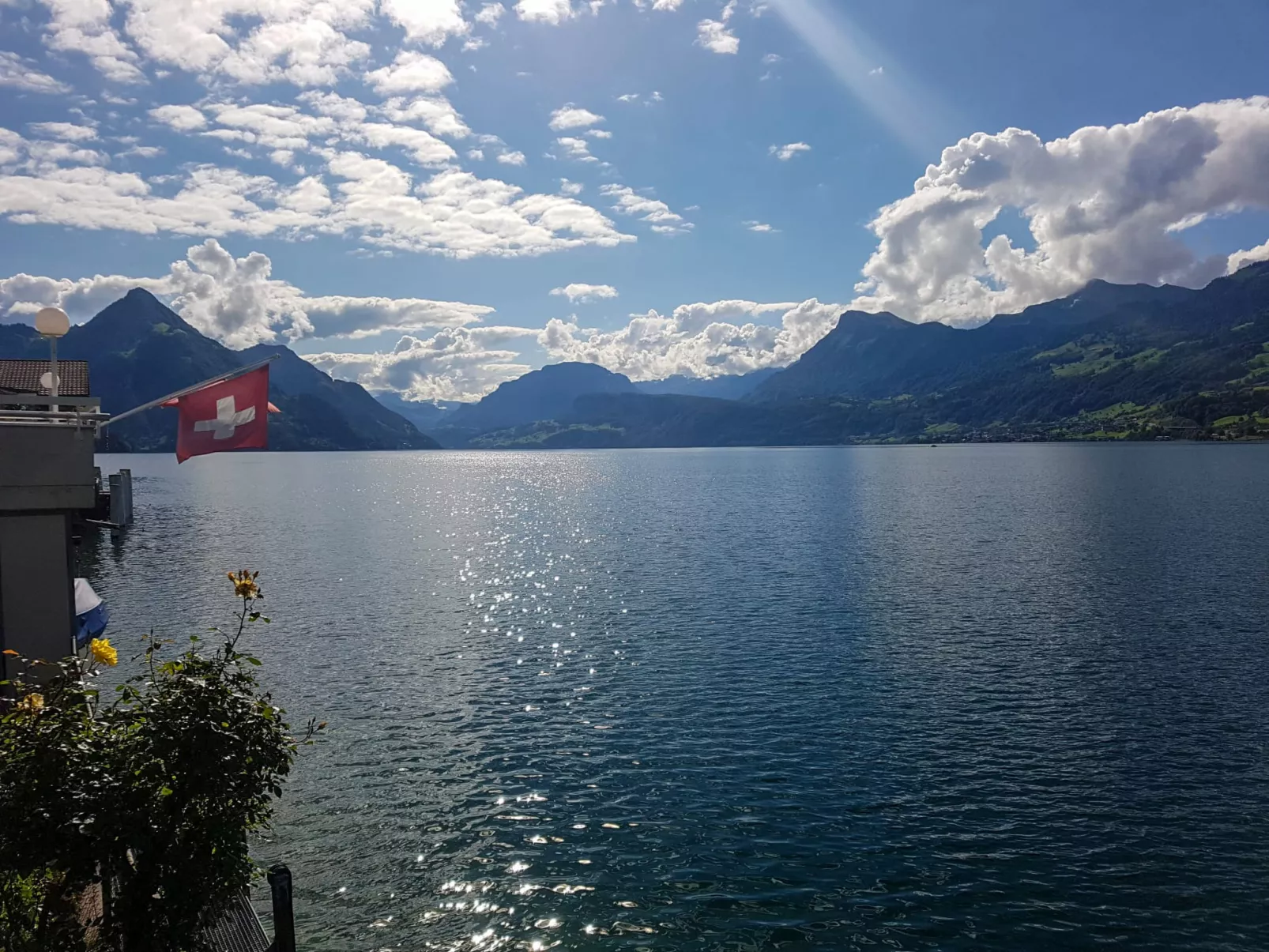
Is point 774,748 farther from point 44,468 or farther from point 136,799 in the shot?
point 44,468

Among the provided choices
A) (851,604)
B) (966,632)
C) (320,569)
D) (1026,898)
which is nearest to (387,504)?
(320,569)

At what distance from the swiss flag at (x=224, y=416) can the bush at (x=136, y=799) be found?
22.4ft

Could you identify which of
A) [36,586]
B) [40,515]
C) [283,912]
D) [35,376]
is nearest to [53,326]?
[40,515]

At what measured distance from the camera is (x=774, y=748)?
32.8m

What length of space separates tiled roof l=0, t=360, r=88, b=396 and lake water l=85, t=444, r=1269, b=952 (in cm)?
1625

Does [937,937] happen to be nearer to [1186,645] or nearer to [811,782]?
[811,782]

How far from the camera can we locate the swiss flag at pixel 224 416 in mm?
19547

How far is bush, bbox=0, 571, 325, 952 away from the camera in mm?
11852

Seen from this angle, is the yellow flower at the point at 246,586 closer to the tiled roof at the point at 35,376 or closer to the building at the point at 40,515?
the building at the point at 40,515

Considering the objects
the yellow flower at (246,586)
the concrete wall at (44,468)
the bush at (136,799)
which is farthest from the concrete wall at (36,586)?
the yellow flower at (246,586)

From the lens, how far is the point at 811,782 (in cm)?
2972

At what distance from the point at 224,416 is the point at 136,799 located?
9.97m

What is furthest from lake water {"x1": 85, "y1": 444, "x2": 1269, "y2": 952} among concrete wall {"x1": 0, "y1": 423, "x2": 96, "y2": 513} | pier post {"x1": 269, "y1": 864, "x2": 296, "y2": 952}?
concrete wall {"x1": 0, "y1": 423, "x2": 96, "y2": 513}

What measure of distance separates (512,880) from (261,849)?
824cm
